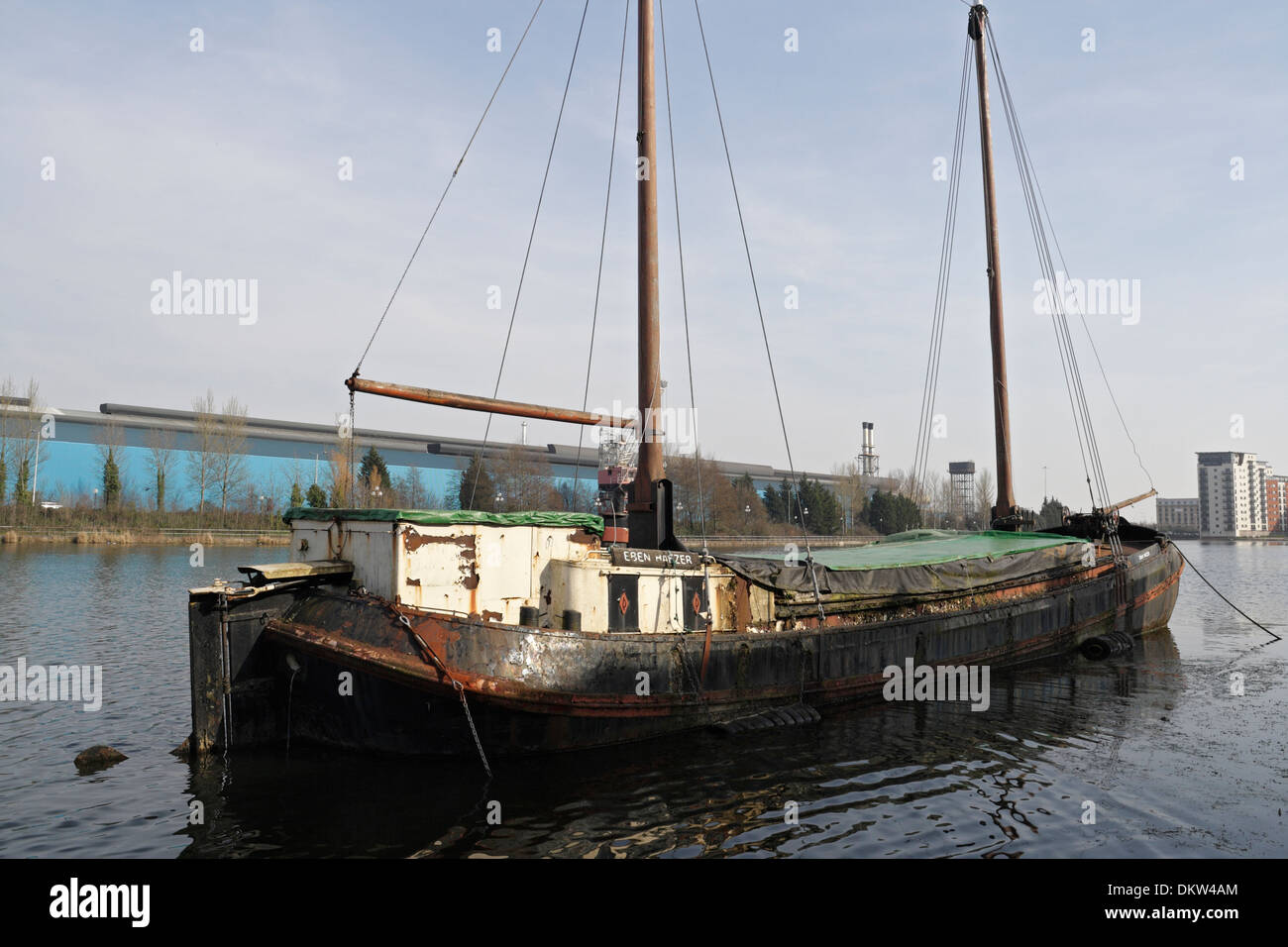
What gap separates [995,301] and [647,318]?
57.8 feet

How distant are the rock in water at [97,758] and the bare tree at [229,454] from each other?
5677 cm

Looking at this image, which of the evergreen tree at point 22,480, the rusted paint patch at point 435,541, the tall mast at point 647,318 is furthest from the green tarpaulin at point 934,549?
the evergreen tree at point 22,480

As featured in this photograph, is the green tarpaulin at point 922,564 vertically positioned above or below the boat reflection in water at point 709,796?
above

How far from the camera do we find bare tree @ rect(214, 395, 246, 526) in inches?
2488

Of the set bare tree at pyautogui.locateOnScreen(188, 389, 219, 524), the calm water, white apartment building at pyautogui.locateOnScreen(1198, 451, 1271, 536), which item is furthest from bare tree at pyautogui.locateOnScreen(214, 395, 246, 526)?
white apartment building at pyautogui.locateOnScreen(1198, 451, 1271, 536)

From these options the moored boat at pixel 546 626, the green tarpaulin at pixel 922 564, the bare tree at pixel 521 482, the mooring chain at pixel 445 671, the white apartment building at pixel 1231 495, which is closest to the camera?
the mooring chain at pixel 445 671

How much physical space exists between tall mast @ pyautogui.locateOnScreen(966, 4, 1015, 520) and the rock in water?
23.4 metres

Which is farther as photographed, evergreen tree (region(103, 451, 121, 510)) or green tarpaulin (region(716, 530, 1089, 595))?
evergreen tree (region(103, 451, 121, 510))

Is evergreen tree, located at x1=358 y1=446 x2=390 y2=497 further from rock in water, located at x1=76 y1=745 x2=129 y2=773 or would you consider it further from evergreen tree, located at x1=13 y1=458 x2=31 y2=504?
rock in water, located at x1=76 y1=745 x2=129 y2=773

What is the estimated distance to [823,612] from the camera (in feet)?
46.0

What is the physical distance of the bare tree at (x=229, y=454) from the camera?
207ft

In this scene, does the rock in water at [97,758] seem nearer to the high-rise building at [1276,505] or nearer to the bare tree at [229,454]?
the bare tree at [229,454]
